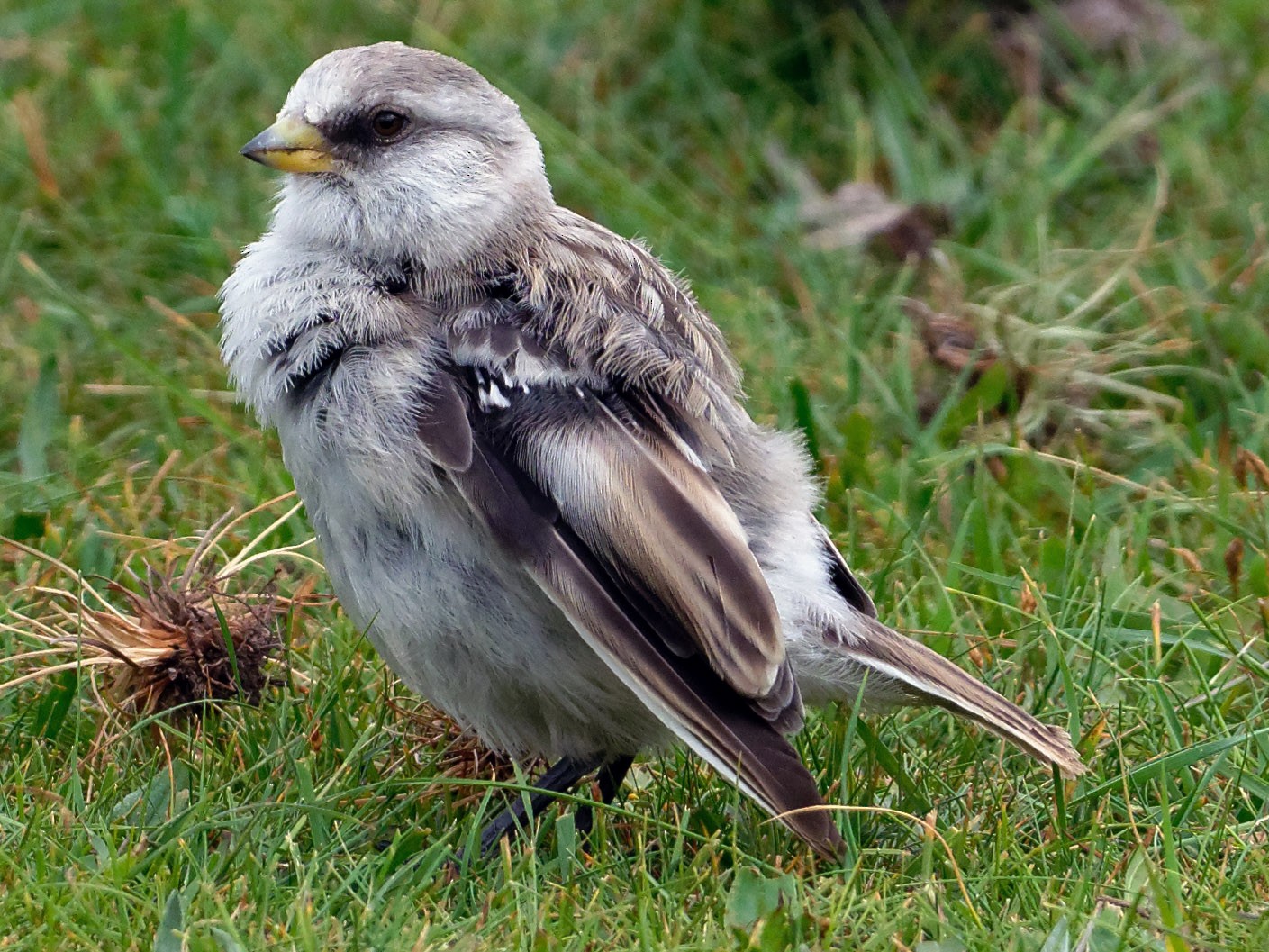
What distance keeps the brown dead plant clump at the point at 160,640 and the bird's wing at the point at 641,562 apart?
2.87 ft

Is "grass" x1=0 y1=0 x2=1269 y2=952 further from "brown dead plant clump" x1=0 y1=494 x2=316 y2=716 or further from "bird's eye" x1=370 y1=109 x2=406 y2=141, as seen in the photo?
"bird's eye" x1=370 y1=109 x2=406 y2=141

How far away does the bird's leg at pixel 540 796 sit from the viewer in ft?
13.2

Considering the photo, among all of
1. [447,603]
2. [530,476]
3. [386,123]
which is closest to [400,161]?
[386,123]

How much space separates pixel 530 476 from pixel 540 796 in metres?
0.82

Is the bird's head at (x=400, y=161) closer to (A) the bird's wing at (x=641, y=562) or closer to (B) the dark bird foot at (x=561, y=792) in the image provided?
(A) the bird's wing at (x=641, y=562)

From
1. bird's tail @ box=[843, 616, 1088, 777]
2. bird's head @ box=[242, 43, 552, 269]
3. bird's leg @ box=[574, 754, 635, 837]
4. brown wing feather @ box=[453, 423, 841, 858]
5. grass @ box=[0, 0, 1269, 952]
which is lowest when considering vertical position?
bird's leg @ box=[574, 754, 635, 837]

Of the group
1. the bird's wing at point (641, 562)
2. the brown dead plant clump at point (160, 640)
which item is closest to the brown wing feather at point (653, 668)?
the bird's wing at point (641, 562)

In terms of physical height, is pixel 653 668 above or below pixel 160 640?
above

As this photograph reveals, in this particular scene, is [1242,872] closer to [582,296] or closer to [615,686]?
[615,686]

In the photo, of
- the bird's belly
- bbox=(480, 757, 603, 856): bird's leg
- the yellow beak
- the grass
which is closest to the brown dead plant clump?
the grass

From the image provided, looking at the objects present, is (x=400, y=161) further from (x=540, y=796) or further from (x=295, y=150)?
(x=540, y=796)

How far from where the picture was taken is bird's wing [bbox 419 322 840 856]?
3.68 meters

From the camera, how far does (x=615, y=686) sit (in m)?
3.88

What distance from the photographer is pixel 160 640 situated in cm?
443
